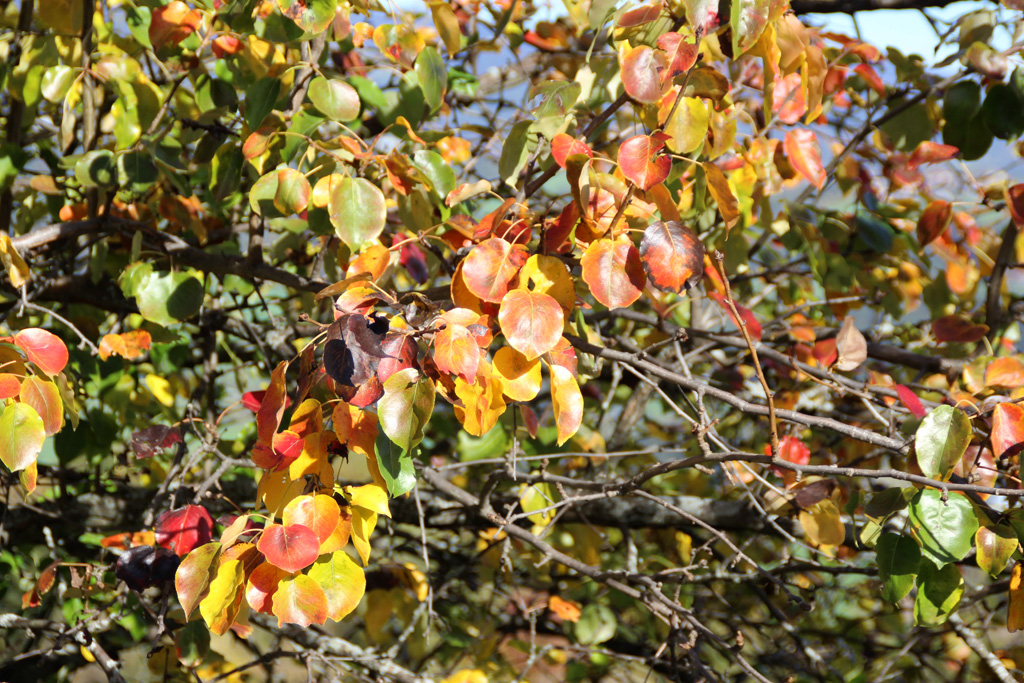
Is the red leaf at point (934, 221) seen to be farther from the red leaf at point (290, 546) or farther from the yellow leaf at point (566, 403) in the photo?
the red leaf at point (290, 546)

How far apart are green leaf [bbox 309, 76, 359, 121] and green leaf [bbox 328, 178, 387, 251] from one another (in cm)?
16

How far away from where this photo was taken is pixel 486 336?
28.4 inches

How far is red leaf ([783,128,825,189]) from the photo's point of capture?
1.30 m

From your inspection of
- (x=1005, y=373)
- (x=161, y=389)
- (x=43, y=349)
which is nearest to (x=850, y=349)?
(x=1005, y=373)

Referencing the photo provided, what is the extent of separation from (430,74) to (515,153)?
296mm

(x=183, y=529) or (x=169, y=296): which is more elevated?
(x=169, y=296)

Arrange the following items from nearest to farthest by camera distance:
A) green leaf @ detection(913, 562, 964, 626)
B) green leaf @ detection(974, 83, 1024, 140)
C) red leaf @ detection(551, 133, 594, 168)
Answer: red leaf @ detection(551, 133, 594, 168) → green leaf @ detection(913, 562, 964, 626) → green leaf @ detection(974, 83, 1024, 140)

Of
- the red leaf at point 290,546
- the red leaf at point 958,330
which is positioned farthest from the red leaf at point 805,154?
the red leaf at point 290,546

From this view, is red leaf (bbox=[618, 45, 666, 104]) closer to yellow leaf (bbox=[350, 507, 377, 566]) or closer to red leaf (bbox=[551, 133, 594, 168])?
red leaf (bbox=[551, 133, 594, 168])

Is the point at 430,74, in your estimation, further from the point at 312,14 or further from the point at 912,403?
the point at 912,403

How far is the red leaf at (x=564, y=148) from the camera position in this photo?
78 cm

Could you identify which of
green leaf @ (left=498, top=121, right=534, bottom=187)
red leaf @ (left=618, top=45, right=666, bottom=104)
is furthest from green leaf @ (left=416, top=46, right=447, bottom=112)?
red leaf @ (left=618, top=45, right=666, bottom=104)

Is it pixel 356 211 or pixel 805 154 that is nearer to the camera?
pixel 356 211

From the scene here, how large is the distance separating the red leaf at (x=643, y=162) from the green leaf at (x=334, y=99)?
1.53ft
